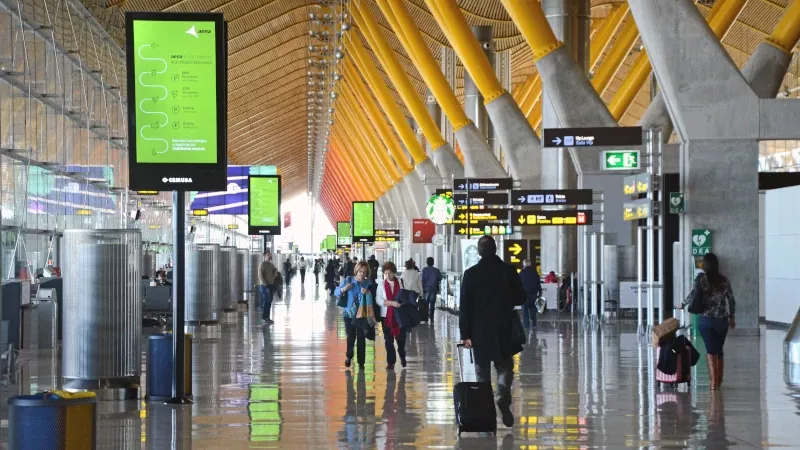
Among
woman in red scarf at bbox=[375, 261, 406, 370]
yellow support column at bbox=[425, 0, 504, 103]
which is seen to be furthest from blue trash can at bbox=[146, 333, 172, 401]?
yellow support column at bbox=[425, 0, 504, 103]

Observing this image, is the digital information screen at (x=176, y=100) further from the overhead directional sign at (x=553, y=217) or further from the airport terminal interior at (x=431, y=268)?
the overhead directional sign at (x=553, y=217)

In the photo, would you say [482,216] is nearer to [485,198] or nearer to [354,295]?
[485,198]

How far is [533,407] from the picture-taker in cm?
1170

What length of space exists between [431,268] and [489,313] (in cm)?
2175

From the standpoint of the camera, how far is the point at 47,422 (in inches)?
298

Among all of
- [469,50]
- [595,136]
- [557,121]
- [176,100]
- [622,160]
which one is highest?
[469,50]

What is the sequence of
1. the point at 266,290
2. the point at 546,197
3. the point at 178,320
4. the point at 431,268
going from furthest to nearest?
1. the point at 431,268
2. the point at 546,197
3. the point at 266,290
4. the point at 178,320

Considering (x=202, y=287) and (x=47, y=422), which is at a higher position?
(x=202, y=287)

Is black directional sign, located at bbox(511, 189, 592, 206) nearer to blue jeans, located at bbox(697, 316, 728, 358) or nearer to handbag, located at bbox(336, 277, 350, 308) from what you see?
handbag, located at bbox(336, 277, 350, 308)

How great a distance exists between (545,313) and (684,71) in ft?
34.9

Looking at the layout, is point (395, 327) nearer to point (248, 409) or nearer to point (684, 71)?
point (248, 409)

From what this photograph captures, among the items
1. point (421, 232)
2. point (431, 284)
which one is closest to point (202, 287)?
point (431, 284)

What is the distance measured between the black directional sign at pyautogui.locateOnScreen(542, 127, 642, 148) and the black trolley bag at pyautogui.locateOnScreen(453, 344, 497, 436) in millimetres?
13410

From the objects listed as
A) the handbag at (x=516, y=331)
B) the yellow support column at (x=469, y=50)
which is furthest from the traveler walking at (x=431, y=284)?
the handbag at (x=516, y=331)
